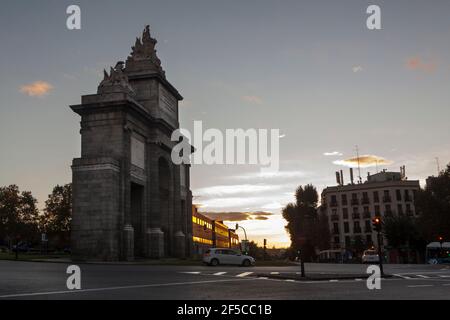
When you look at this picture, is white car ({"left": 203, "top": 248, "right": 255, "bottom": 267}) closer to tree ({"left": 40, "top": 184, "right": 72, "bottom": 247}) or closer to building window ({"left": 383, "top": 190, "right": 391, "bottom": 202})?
tree ({"left": 40, "top": 184, "right": 72, "bottom": 247})

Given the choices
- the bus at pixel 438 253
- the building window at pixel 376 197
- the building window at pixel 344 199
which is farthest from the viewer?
the building window at pixel 344 199

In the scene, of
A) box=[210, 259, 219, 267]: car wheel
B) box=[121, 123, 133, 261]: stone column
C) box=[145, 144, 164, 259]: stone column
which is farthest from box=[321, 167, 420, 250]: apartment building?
box=[121, 123, 133, 261]: stone column

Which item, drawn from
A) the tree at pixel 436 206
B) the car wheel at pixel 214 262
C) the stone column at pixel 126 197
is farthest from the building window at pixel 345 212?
the stone column at pixel 126 197

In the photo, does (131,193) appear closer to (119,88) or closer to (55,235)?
(119,88)

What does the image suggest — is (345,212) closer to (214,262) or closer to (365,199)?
(365,199)

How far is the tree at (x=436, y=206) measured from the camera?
60344 millimetres

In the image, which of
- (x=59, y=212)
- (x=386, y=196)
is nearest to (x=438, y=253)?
(x=386, y=196)

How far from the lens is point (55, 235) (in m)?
93.0

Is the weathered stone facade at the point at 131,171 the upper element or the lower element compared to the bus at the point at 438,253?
upper

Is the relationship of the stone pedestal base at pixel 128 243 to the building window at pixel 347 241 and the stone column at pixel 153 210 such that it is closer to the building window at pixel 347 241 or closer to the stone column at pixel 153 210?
the stone column at pixel 153 210

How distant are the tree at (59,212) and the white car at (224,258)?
52612 mm

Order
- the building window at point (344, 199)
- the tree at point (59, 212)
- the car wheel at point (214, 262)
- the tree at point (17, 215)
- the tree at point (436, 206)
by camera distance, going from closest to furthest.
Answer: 1. the car wheel at point (214, 262)
2. the tree at point (436, 206)
3. the tree at point (59, 212)
4. the tree at point (17, 215)
5. the building window at point (344, 199)
